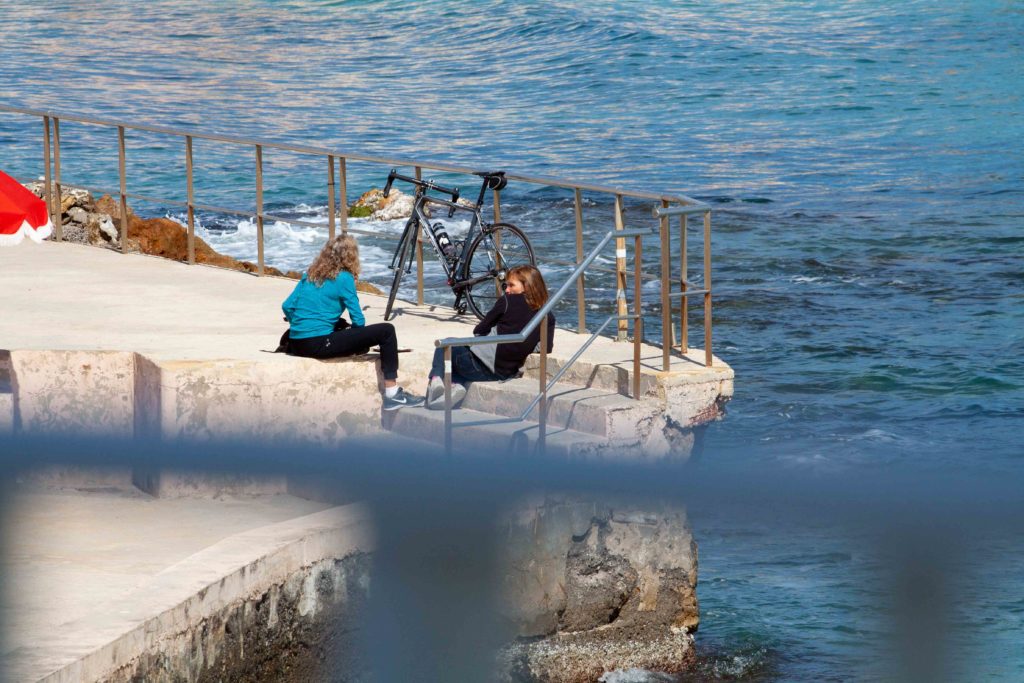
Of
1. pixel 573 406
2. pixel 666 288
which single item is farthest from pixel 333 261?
pixel 666 288

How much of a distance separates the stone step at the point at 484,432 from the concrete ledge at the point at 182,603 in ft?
6.29

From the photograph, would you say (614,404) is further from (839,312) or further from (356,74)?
(356,74)

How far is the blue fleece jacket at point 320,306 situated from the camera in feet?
27.0

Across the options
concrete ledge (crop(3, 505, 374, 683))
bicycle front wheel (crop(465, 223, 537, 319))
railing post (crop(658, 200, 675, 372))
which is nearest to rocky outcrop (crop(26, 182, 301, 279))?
bicycle front wheel (crop(465, 223, 537, 319))

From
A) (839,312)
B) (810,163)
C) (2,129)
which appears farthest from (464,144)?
(839,312)

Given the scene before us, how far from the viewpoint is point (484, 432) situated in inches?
314

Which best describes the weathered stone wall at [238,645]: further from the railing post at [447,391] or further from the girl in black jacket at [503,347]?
the girl in black jacket at [503,347]

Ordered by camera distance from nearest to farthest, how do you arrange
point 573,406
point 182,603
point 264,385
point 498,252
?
1. point 182,603
2. point 573,406
3. point 264,385
4. point 498,252

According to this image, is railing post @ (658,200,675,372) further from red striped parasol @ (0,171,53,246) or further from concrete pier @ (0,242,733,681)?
red striped parasol @ (0,171,53,246)

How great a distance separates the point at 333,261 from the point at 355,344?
510 mm

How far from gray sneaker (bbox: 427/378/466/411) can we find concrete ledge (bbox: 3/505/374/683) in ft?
7.90

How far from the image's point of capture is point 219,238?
27844 mm

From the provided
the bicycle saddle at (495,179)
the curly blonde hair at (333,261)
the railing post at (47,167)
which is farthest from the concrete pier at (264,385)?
the railing post at (47,167)

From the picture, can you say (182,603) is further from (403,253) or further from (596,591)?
(403,253)
